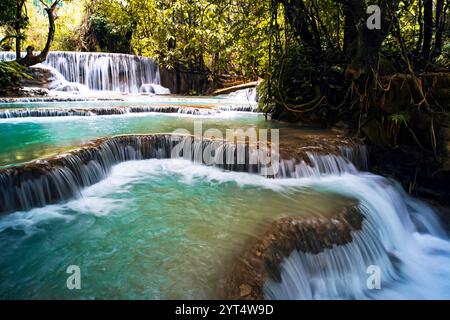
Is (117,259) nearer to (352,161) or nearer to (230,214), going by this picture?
(230,214)

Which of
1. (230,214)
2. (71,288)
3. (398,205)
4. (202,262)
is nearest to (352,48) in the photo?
(398,205)

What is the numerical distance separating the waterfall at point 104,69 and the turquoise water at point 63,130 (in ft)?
30.9

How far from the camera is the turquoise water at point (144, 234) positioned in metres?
2.42

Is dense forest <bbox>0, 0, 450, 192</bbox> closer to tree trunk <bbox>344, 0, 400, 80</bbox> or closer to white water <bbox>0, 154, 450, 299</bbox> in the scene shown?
tree trunk <bbox>344, 0, 400, 80</bbox>

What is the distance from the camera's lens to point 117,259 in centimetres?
277

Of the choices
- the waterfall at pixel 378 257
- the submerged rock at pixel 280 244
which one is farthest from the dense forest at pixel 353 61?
the submerged rock at pixel 280 244

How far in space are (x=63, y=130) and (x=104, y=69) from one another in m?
12.4

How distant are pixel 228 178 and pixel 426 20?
16.6ft

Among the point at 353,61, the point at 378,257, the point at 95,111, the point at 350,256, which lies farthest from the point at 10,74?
the point at 378,257

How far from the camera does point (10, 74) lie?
12383mm

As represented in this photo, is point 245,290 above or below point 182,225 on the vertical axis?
below

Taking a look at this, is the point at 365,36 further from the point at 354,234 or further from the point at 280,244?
the point at 280,244

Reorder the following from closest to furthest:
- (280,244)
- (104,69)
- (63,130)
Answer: (280,244) → (63,130) → (104,69)

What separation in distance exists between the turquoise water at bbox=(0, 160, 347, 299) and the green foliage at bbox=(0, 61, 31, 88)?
34.3 feet
